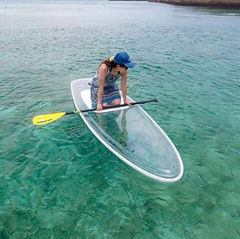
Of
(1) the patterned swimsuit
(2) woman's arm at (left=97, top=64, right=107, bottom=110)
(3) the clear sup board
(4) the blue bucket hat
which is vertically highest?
(4) the blue bucket hat

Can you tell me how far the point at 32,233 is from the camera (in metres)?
5.33

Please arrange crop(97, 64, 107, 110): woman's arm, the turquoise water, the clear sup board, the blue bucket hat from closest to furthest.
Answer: the turquoise water < the clear sup board < the blue bucket hat < crop(97, 64, 107, 110): woman's arm

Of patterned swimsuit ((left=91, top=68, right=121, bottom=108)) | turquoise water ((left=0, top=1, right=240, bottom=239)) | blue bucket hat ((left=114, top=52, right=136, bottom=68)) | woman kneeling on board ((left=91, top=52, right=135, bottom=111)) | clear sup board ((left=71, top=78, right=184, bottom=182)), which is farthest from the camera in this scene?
patterned swimsuit ((left=91, top=68, right=121, bottom=108))

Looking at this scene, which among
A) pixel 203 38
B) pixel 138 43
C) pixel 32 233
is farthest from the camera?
pixel 203 38

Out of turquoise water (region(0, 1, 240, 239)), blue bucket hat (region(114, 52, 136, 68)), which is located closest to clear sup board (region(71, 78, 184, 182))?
turquoise water (region(0, 1, 240, 239))

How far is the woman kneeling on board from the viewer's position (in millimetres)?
6931

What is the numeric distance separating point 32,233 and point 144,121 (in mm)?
4720

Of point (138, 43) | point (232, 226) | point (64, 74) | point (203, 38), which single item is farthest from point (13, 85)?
point (203, 38)

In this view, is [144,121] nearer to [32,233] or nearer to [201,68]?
[32,233]

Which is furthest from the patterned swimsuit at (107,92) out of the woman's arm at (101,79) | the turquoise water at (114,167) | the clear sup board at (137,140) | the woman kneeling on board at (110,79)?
the turquoise water at (114,167)

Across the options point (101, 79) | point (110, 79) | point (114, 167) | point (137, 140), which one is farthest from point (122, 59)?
point (114, 167)

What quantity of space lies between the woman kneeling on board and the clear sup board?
46 cm

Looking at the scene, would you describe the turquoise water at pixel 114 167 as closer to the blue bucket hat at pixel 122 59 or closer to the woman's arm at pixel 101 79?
the woman's arm at pixel 101 79

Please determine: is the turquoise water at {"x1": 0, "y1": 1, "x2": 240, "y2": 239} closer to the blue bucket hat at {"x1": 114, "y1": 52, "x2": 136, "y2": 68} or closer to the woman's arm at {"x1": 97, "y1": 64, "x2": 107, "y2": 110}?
the woman's arm at {"x1": 97, "y1": 64, "x2": 107, "y2": 110}
